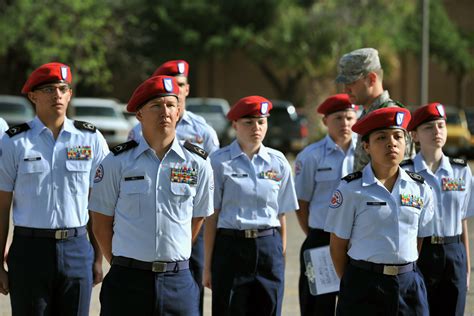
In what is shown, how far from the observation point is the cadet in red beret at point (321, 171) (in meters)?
7.20

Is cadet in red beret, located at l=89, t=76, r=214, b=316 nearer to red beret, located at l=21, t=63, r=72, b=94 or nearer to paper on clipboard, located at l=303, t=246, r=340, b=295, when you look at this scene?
red beret, located at l=21, t=63, r=72, b=94

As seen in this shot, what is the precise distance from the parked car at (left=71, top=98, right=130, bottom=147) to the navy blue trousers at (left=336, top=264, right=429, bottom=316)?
20.7 m

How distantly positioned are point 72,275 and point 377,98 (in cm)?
238

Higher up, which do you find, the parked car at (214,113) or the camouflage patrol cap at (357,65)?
the parked car at (214,113)

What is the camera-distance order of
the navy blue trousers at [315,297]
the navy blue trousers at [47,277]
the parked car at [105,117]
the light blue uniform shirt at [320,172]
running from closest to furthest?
1. the navy blue trousers at [47,277]
2. the navy blue trousers at [315,297]
3. the light blue uniform shirt at [320,172]
4. the parked car at [105,117]

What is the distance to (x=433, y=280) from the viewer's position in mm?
6113

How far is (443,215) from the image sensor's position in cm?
612

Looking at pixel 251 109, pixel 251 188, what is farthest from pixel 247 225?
pixel 251 109

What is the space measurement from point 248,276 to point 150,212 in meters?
A: 1.76

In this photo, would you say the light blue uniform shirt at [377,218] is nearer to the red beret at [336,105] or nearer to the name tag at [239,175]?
the name tag at [239,175]

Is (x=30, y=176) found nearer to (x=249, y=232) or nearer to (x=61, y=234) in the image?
(x=61, y=234)

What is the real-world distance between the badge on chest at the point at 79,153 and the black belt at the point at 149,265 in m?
1.16

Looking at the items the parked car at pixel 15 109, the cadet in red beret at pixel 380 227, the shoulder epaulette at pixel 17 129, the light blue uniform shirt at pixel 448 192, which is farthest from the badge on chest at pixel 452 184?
the parked car at pixel 15 109

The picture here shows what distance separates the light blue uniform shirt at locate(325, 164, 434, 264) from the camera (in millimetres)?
5000
